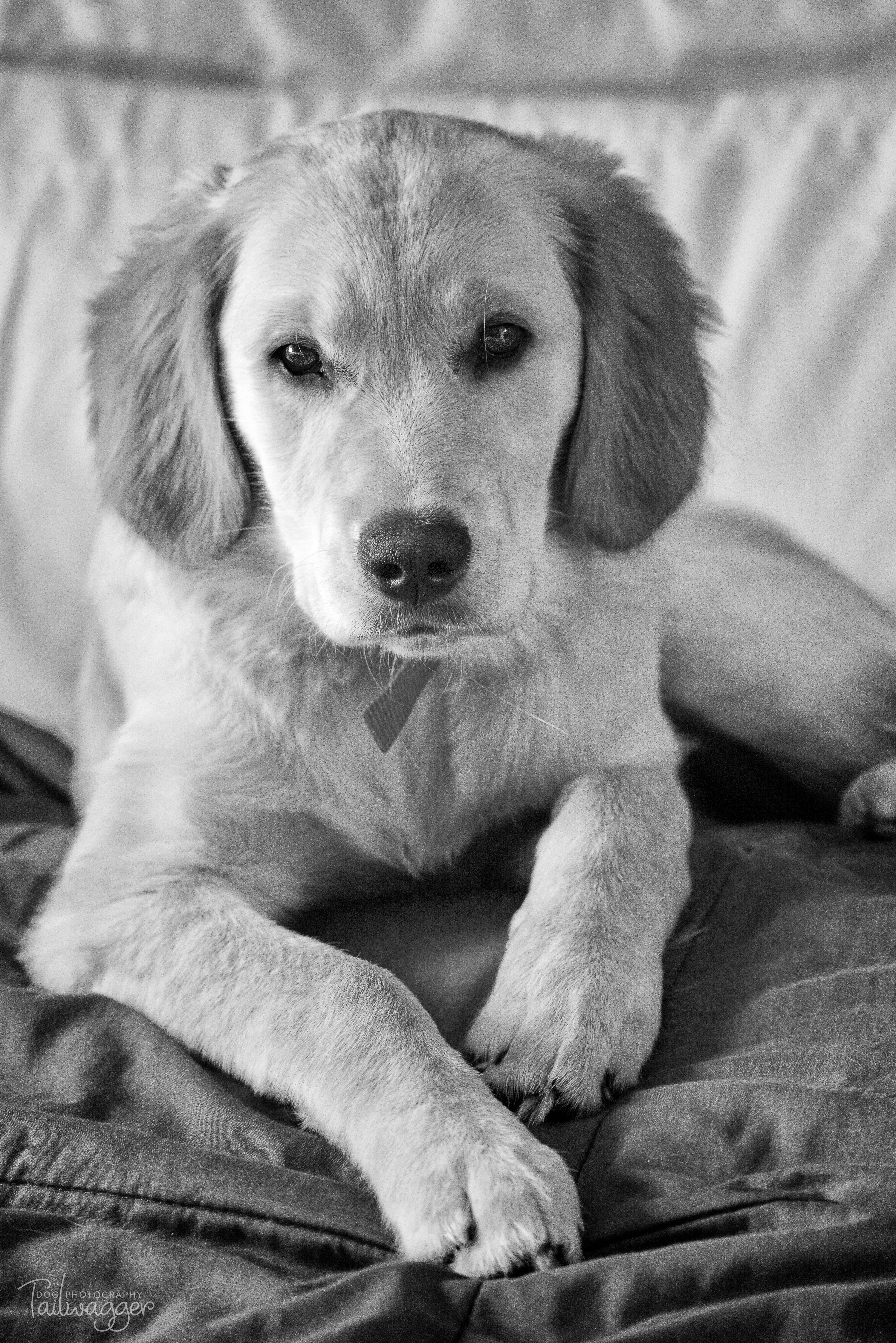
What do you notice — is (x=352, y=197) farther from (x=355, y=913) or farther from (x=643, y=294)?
(x=355, y=913)

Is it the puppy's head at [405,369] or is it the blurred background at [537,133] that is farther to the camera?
the blurred background at [537,133]

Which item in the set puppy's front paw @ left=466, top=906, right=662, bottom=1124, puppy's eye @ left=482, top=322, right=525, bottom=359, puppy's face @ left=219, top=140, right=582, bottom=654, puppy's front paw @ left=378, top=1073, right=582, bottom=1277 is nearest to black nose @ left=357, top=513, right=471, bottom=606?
puppy's face @ left=219, top=140, right=582, bottom=654

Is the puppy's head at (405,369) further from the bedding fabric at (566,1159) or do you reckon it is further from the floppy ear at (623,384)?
the bedding fabric at (566,1159)

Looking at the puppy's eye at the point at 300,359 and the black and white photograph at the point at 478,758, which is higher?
the puppy's eye at the point at 300,359

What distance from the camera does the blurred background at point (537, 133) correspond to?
3.04 m

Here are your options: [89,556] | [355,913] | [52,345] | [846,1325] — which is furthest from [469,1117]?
[52,345]

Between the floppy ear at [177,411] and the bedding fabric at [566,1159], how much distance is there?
0.67m

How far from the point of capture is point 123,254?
230cm

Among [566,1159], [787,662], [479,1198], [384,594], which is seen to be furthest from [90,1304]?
[787,662]

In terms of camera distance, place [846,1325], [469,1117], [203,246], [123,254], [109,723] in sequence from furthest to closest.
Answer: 1. [109,723]
2. [123,254]
3. [203,246]
4. [469,1117]
5. [846,1325]

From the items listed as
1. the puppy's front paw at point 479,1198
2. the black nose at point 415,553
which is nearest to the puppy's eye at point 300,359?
the black nose at point 415,553

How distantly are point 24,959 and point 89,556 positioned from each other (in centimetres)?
146

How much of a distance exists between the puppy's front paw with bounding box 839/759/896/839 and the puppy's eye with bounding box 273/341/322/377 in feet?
4.05

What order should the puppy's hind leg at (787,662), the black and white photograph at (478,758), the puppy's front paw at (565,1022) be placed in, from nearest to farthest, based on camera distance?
the black and white photograph at (478,758) < the puppy's front paw at (565,1022) < the puppy's hind leg at (787,662)
